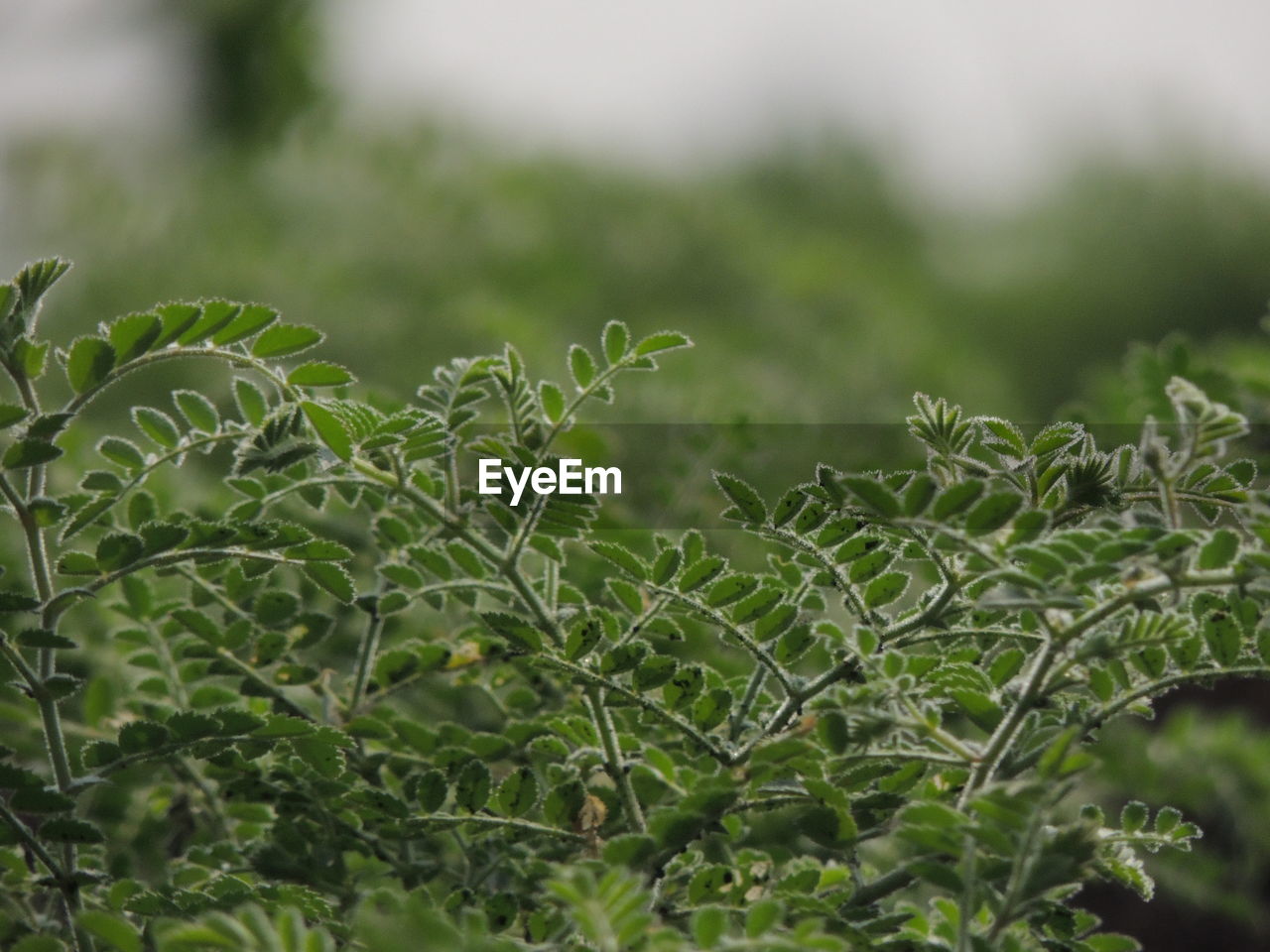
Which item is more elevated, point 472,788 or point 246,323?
point 246,323

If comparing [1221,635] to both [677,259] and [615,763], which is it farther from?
[677,259]

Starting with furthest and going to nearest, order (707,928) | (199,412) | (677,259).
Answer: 1. (677,259)
2. (199,412)
3. (707,928)

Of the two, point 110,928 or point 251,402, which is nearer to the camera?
point 110,928

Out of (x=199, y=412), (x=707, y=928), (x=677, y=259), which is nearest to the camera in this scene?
(x=707, y=928)

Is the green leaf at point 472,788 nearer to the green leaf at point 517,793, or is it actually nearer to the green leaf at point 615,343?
the green leaf at point 517,793

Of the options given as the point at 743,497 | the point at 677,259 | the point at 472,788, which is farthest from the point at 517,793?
the point at 677,259

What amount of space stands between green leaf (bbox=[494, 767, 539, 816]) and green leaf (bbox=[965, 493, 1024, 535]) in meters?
0.16

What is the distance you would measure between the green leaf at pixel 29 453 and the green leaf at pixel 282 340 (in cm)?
6

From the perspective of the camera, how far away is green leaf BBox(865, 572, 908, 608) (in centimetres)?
34

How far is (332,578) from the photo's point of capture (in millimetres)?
365

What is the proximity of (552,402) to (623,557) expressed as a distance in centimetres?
6

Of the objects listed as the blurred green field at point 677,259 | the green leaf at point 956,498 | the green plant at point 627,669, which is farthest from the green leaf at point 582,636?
the blurred green field at point 677,259

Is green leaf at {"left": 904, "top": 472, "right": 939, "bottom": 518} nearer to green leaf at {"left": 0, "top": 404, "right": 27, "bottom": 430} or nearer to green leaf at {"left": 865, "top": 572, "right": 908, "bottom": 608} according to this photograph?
green leaf at {"left": 865, "top": 572, "right": 908, "bottom": 608}

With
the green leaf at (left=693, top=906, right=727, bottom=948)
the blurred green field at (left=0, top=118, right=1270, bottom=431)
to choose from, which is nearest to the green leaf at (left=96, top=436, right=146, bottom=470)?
the green leaf at (left=693, top=906, right=727, bottom=948)
